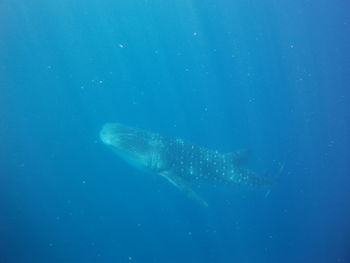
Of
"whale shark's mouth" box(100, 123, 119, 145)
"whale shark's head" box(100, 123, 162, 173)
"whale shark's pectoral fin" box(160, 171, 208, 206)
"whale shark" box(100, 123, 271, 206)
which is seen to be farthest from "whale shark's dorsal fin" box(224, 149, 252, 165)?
"whale shark's mouth" box(100, 123, 119, 145)

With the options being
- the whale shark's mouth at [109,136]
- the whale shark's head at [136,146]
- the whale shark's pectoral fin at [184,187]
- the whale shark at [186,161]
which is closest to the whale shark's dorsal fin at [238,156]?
the whale shark at [186,161]

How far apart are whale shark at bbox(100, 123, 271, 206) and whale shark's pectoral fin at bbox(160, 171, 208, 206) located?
21 millimetres

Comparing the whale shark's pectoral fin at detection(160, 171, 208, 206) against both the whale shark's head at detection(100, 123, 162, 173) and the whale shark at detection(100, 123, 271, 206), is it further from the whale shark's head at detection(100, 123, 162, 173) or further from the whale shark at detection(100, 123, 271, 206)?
the whale shark's head at detection(100, 123, 162, 173)

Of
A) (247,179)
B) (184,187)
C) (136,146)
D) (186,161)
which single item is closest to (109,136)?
(136,146)

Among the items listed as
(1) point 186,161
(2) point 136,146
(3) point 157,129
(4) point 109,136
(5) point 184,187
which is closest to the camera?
(5) point 184,187

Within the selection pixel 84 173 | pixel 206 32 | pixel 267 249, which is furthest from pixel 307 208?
pixel 206 32

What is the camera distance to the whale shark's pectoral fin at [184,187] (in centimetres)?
681

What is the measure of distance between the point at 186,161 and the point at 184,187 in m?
0.62

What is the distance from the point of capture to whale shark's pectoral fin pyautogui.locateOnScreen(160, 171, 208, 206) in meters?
6.81

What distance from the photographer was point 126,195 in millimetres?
14945

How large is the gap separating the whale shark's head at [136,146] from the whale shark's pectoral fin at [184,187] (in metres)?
0.36

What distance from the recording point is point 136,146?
7.50 meters

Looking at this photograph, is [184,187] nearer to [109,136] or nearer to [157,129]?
[109,136]

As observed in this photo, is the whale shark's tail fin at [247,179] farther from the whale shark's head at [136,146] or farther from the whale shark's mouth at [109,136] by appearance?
the whale shark's mouth at [109,136]
